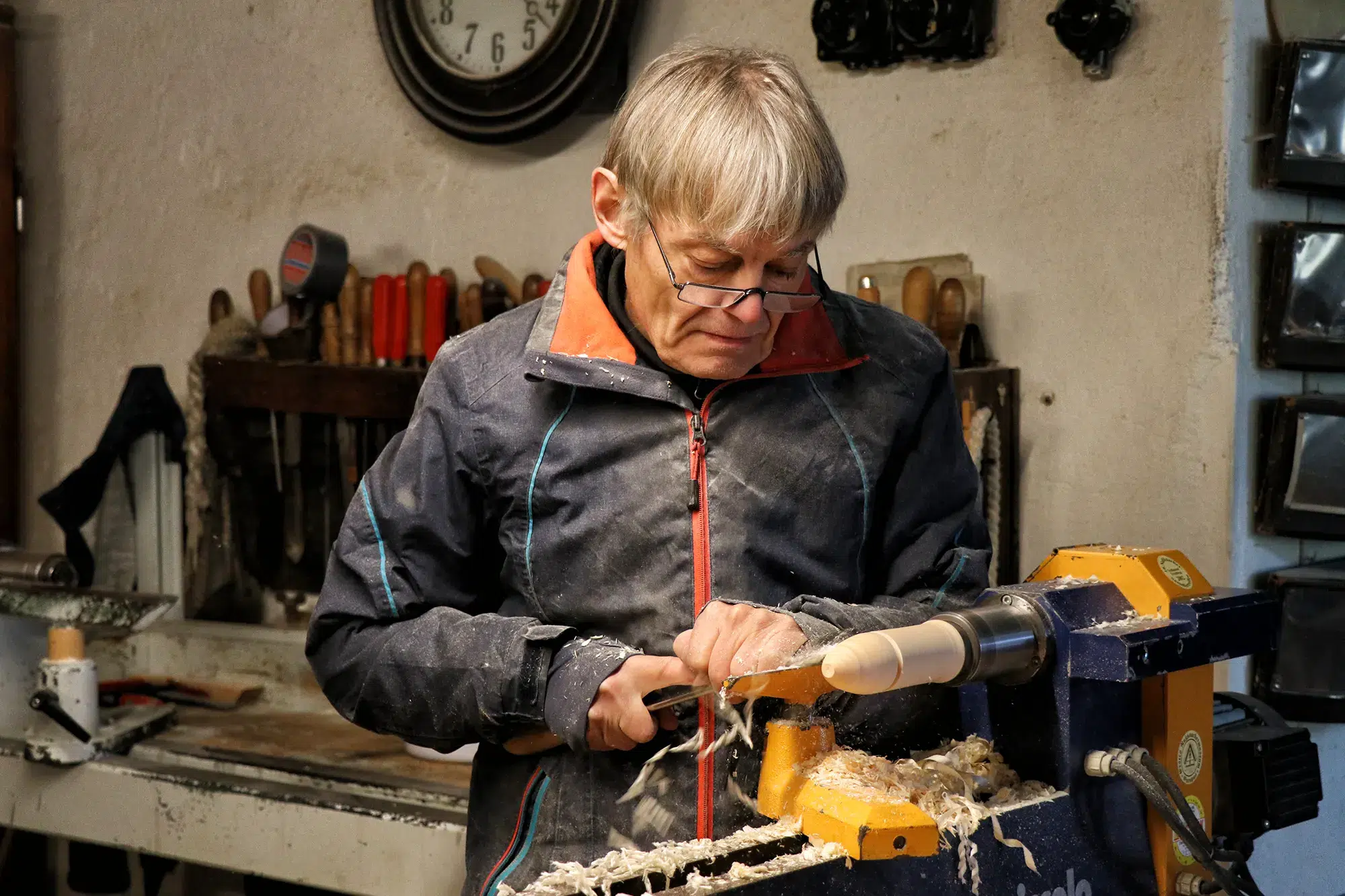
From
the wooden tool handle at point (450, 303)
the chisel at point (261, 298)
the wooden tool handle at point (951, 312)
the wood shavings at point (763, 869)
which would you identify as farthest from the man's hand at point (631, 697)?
the chisel at point (261, 298)

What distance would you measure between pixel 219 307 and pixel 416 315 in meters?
0.59

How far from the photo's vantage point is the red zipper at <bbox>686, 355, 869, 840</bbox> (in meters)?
1.25

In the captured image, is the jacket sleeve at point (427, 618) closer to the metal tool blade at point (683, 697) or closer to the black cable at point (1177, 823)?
the metal tool blade at point (683, 697)

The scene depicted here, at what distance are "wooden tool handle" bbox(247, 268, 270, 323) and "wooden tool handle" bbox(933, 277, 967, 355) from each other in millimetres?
1488

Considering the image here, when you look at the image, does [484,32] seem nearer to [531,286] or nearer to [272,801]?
[531,286]

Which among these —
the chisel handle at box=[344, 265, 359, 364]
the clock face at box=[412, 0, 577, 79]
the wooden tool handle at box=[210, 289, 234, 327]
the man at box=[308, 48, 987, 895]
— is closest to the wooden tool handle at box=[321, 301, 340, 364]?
the chisel handle at box=[344, 265, 359, 364]

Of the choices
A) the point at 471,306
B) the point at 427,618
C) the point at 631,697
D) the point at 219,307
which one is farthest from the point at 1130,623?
the point at 219,307

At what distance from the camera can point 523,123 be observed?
2658mm

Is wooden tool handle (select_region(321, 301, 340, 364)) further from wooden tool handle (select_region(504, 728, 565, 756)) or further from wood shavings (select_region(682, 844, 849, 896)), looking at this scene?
wood shavings (select_region(682, 844, 849, 896))

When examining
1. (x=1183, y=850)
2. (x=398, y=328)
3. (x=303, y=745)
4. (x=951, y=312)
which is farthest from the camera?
(x=398, y=328)

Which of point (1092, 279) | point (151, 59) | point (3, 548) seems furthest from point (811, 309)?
point (151, 59)

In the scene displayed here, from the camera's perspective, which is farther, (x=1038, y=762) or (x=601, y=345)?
(x=601, y=345)

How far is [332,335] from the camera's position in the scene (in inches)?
109

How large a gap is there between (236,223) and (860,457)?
2187mm
